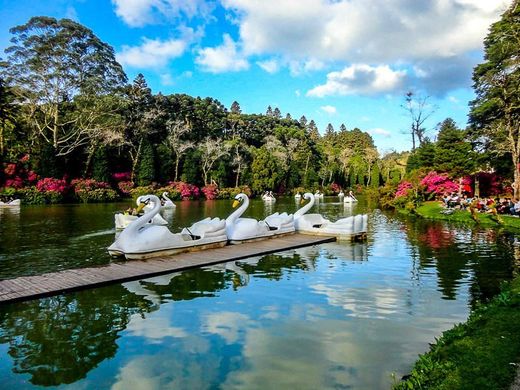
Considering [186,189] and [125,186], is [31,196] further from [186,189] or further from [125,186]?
[186,189]

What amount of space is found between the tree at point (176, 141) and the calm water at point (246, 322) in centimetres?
3598

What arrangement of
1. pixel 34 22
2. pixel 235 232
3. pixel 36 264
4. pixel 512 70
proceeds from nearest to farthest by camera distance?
pixel 36 264 < pixel 235 232 < pixel 512 70 < pixel 34 22

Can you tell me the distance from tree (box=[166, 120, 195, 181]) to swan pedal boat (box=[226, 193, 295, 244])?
110 feet

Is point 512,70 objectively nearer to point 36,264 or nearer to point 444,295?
point 444,295

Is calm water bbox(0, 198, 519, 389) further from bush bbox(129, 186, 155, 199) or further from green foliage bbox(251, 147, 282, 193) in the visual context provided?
green foliage bbox(251, 147, 282, 193)

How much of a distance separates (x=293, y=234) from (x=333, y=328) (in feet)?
30.3

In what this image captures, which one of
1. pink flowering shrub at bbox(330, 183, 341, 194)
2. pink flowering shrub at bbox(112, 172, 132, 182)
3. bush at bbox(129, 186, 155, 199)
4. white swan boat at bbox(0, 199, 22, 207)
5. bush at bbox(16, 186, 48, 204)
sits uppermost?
pink flowering shrub at bbox(112, 172, 132, 182)

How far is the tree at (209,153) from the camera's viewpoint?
48719 millimetres

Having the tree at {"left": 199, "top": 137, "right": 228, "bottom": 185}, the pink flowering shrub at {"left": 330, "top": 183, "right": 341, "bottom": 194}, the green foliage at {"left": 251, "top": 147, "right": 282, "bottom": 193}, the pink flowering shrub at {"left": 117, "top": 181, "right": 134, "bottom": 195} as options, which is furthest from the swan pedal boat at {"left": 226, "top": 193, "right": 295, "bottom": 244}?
the pink flowering shrub at {"left": 330, "top": 183, "right": 341, "bottom": 194}

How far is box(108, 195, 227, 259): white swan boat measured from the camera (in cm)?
1012

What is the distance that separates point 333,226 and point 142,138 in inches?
1384

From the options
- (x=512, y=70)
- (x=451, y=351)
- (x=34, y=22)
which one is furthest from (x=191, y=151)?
(x=451, y=351)

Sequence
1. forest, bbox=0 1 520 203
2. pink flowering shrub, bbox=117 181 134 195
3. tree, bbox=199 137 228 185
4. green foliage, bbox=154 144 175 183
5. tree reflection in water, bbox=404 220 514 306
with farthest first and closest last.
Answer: tree, bbox=199 137 228 185
green foliage, bbox=154 144 175 183
pink flowering shrub, bbox=117 181 134 195
forest, bbox=0 1 520 203
tree reflection in water, bbox=404 220 514 306

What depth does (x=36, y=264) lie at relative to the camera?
10016 millimetres
